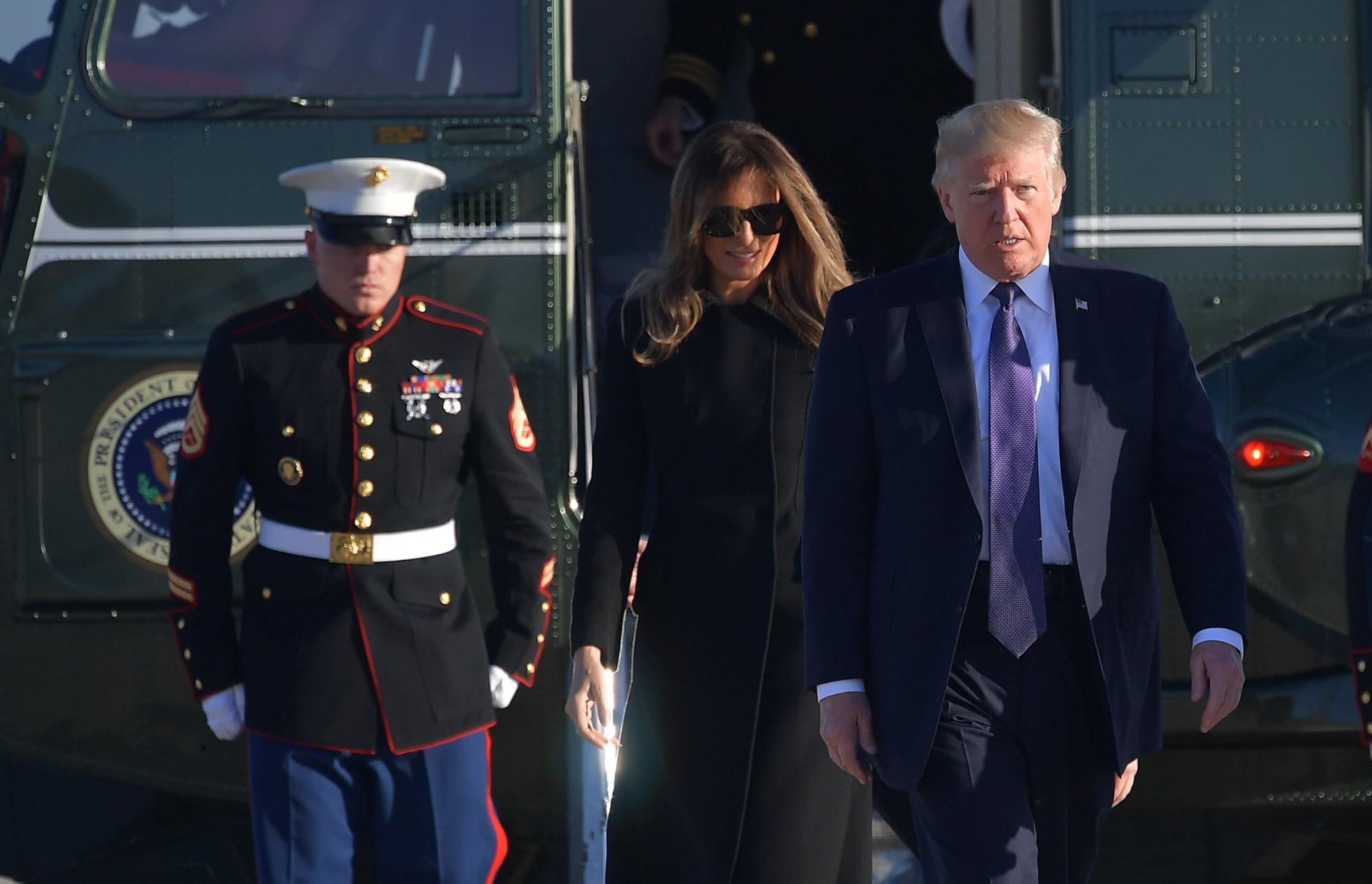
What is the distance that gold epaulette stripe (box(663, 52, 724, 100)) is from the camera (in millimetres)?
4781

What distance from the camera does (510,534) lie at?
310 centimetres

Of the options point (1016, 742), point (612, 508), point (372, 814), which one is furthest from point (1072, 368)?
→ point (372, 814)

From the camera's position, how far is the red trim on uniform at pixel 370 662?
115 inches

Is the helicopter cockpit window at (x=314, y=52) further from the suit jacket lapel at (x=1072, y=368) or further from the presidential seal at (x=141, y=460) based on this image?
the suit jacket lapel at (x=1072, y=368)

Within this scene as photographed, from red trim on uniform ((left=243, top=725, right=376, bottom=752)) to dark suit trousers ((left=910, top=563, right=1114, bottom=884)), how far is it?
1.10 m

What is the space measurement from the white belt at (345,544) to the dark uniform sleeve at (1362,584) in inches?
64.8

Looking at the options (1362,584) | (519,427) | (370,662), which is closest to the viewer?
(1362,584)

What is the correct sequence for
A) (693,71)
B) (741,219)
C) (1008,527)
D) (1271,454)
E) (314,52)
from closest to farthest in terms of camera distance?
1. (1008,527)
2. (741,219)
3. (1271,454)
4. (314,52)
5. (693,71)

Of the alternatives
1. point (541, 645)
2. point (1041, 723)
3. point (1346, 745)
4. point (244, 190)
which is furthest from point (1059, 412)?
point (244, 190)

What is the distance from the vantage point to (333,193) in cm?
301

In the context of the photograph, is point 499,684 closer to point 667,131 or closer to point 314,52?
point 314,52

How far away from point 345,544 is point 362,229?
59cm

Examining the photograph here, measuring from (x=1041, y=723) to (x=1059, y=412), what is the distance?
437 millimetres

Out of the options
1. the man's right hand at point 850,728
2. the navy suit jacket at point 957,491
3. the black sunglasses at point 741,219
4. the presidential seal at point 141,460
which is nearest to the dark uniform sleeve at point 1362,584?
the navy suit jacket at point 957,491
